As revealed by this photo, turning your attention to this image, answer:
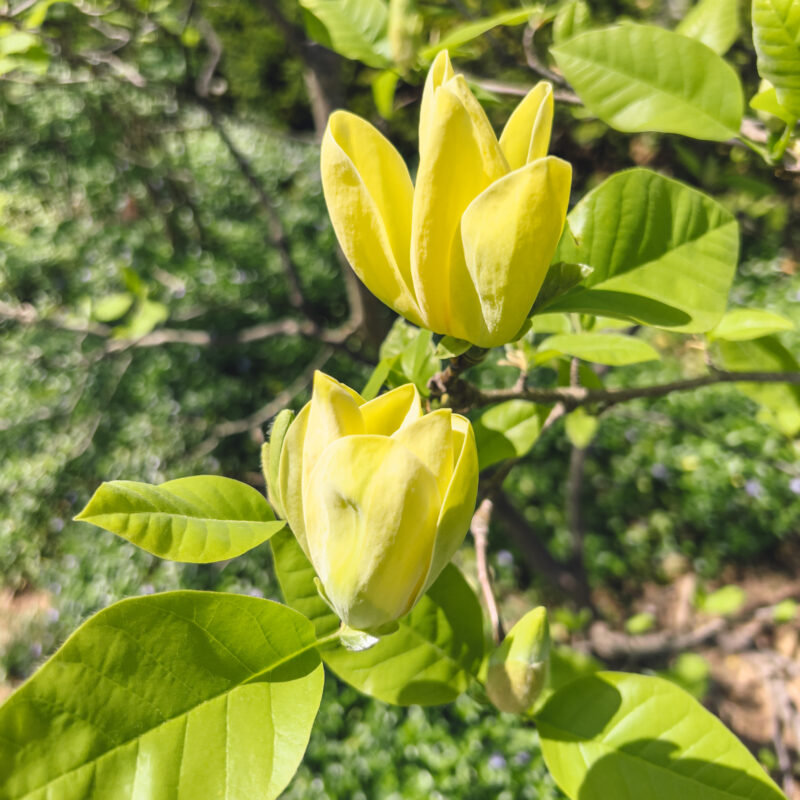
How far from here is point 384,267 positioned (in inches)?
15.8

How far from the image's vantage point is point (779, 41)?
486 millimetres

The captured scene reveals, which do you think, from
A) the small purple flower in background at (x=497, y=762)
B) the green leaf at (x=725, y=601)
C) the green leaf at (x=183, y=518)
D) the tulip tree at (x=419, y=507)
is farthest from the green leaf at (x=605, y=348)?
the small purple flower in background at (x=497, y=762)

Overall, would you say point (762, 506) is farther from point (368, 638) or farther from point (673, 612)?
point (368, 638)

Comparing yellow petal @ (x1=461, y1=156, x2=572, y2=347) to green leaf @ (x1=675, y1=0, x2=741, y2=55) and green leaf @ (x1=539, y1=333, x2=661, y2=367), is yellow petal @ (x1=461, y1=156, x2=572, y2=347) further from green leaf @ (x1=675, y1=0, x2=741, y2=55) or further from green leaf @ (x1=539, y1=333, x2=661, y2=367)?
green leaf @ (x1=675, y1=0, x2=741, y2=55)

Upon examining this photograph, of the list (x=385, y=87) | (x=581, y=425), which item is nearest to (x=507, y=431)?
(x=581, y=425)

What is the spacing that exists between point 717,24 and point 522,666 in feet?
2.51

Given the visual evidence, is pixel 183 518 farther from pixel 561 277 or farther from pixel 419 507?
pixel 561 277

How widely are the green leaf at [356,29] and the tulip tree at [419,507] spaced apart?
285 mm

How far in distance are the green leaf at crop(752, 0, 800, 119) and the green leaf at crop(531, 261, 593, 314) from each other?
27 cm

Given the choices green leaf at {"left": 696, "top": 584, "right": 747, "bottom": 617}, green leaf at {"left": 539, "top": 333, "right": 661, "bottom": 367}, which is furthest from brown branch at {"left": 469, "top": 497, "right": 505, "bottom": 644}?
green leaf at {"left": 696, "top": 584, "right": 747, "bottom": 617}

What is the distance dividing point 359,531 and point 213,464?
274 centimetres

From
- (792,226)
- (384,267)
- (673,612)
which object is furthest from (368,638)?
(792,226)

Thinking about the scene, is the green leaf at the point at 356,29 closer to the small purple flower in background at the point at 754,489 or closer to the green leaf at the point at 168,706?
the green leaf at the point at 168,706

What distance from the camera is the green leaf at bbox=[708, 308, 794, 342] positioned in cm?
66
